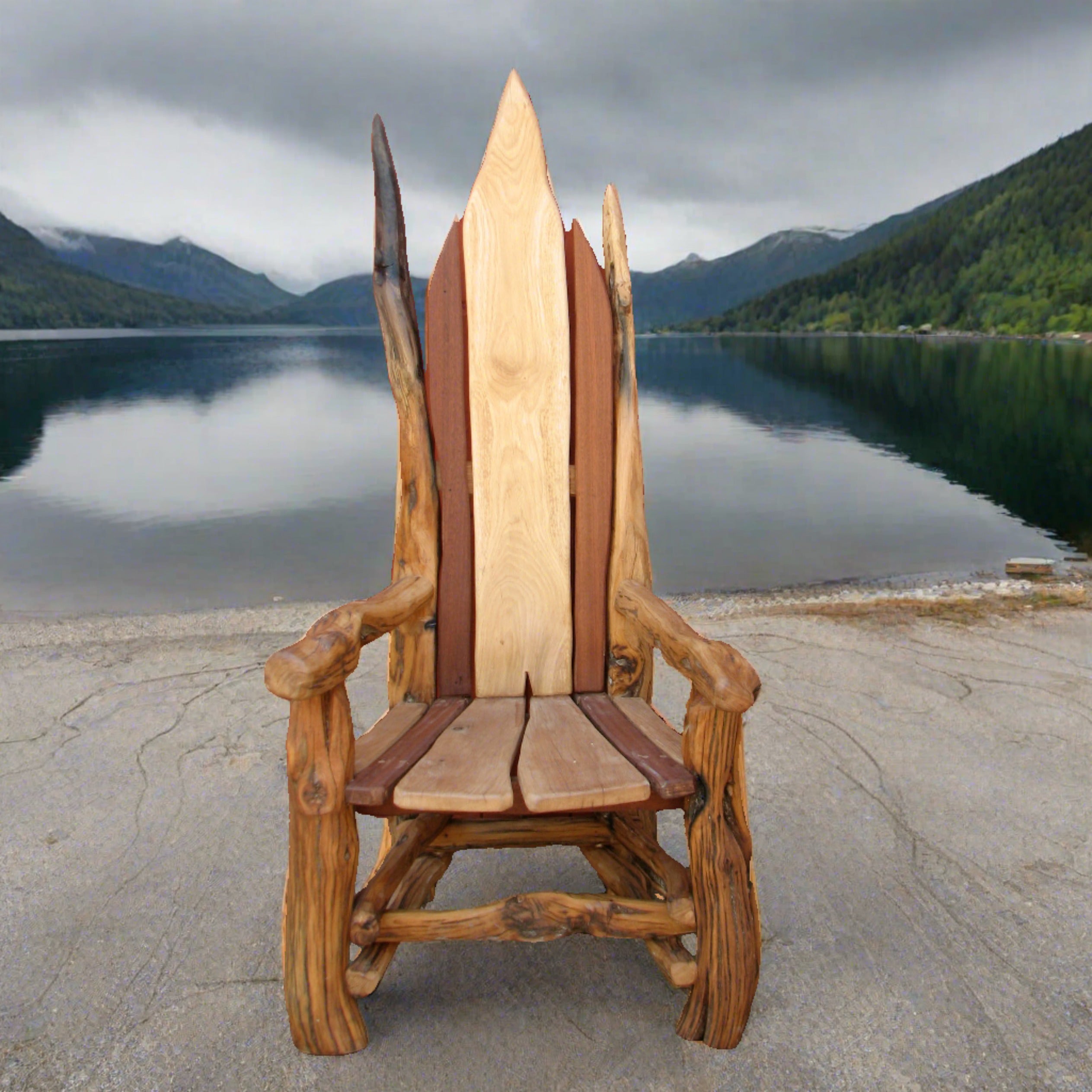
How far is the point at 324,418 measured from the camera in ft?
93.5

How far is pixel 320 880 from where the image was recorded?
169 cm

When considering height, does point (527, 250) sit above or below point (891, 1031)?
above

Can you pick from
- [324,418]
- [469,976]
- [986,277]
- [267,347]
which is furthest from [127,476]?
[986,277]

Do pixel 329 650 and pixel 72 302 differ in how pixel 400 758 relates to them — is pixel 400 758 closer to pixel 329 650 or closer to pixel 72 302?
pixel 329 650

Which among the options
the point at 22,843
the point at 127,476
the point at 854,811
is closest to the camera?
the point at 22,843

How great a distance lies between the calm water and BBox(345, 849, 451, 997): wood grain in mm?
6869

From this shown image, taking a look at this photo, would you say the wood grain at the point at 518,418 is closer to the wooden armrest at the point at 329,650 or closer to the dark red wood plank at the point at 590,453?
the dark red wood plank at the point at 590,453

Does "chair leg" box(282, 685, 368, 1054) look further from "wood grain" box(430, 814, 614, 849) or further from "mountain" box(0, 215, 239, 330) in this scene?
"mountain" box(0, 215, 239, 330)

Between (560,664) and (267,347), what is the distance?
9681cm

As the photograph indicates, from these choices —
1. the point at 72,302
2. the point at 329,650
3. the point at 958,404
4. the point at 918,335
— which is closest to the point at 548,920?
the point at 329,650

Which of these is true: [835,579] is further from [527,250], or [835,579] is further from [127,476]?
[127,476]

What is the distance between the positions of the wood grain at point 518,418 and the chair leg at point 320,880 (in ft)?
2.42

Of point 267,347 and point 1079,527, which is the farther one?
point 267,347

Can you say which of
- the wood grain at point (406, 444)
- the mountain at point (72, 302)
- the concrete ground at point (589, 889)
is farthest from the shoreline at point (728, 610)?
the mountain at point (72, 302)
